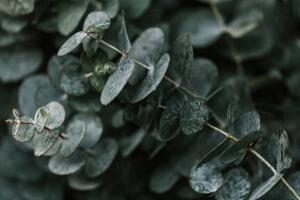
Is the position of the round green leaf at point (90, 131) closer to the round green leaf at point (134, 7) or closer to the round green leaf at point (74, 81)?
the round green leaf at point (74, 81)

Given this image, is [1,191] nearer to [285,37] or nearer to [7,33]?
[7,33]

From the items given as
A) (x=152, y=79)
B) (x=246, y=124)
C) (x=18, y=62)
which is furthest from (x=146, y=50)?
(x=18, y=62)

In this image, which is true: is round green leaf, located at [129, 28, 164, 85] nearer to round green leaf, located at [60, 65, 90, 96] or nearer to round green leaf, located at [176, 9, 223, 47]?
round green leaf, located at [60, 65, 90, 96]

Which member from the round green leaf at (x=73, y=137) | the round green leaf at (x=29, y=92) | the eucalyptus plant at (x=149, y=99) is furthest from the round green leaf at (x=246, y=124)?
the round green leaf at (x=29, y=92)

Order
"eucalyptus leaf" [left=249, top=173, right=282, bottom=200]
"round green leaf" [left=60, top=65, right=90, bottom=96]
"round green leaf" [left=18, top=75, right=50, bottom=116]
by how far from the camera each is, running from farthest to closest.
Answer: "round green leaf" [left=18, top=75, right=50, bottom=116]
"round green leaf" [left=60, top=65, right=90, bottom=96]
"eucalyptus leaf" [left=249, top=173, right=282, bottom=200]

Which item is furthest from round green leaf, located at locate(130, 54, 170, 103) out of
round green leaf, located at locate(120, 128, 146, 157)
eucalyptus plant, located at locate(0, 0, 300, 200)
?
round green leaf, located at locate(120, 128, 146, 157)

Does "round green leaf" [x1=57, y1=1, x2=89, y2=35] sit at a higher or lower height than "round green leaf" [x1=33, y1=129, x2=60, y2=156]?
higher
